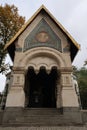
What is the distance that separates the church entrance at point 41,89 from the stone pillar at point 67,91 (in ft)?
8.26

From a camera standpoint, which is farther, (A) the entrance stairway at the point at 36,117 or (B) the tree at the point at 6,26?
(B) the tree at the point at 6,26

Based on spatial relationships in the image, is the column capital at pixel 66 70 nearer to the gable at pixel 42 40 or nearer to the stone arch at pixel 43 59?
the stone arch at pixel 43 59

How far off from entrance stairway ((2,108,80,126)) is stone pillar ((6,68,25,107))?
1.44ft

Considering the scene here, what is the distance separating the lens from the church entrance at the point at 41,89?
12.6 metres

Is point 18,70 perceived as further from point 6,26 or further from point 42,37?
point 6,26

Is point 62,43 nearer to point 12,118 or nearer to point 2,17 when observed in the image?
point 12,118

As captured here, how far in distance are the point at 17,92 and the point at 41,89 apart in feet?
13.8

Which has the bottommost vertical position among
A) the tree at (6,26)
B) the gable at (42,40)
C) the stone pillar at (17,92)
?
the stone pillar at (17,92)

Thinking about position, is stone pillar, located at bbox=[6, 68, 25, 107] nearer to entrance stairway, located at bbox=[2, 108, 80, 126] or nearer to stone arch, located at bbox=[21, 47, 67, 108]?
entrance stairway, located at bbox=[2, 108, 80, 126]

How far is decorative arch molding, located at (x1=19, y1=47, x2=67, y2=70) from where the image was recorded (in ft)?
34.0

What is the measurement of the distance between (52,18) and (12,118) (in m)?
7.45

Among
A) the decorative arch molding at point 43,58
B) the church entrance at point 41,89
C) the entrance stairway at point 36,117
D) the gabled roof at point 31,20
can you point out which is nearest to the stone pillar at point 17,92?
the entrance stairway at point 36,117

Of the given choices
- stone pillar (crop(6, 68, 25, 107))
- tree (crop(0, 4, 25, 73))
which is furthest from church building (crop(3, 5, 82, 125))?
tree (crop(0, 4, 25, 73))

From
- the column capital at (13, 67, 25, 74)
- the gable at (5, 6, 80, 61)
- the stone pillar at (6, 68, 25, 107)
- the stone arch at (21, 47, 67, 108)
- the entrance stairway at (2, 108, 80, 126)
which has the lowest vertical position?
the entrance stairway at (2, 108, 80, 126)
